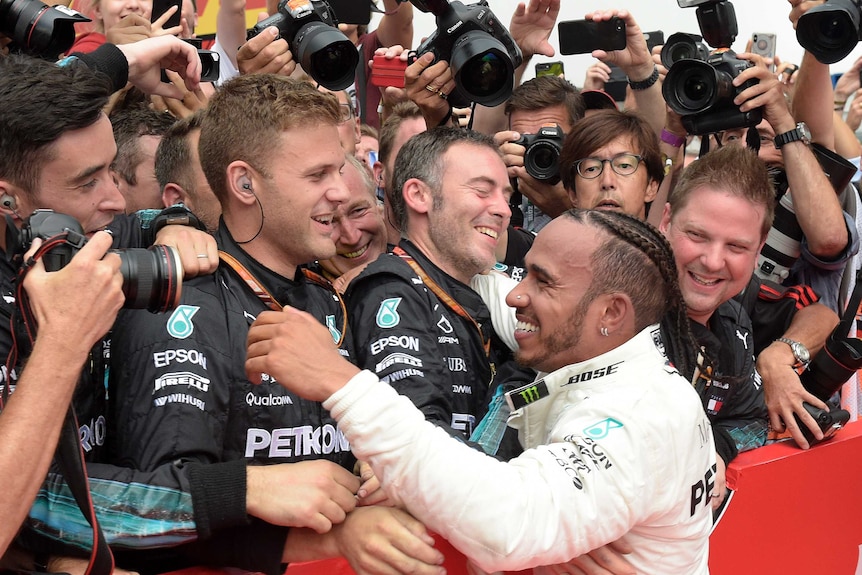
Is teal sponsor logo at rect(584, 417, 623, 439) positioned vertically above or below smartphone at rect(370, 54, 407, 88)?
below

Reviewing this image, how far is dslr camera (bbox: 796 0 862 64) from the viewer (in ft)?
12.0

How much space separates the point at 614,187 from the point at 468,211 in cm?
80

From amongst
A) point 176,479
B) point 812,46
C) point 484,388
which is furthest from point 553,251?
point 812,46

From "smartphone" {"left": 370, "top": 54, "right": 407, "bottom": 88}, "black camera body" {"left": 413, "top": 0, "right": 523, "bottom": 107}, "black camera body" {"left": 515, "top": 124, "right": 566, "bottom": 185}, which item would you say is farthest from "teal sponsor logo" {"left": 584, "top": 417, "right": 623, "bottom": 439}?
"smartphone" {"left": 370, "top": 54, "right": 407, "bottom": 88}

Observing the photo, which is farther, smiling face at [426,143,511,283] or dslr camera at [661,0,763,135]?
dslr camera at [661,0,763,135]

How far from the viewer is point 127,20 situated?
3729 millimetres

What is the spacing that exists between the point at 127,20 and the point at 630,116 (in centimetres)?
199

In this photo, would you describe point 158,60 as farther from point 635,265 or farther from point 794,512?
point 794,512

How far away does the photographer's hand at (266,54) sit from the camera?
11.1 feet

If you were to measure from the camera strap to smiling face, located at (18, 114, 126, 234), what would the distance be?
669 mm

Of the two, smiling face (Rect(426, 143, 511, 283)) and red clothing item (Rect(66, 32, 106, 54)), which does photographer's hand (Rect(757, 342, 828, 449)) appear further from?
red clothing item (Rect(66, 32, 106, 54))

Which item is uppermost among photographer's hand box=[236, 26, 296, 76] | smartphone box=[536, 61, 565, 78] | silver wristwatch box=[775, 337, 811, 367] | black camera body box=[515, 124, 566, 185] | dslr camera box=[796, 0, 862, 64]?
dslr camera box=[796, 0, 862, 64]

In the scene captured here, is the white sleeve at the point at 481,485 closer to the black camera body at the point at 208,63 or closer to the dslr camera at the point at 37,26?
the dslr camera at the point at 37,26

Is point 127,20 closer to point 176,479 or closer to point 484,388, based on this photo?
point 484,388
